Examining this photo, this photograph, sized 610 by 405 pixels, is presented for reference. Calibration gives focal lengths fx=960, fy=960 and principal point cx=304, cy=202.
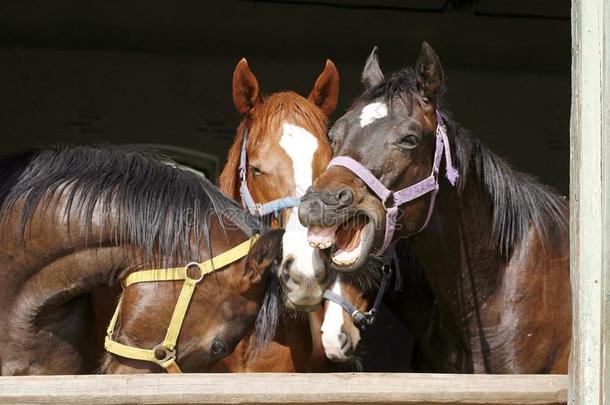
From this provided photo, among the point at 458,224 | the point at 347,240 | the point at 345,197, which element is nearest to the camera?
the point at 345,197

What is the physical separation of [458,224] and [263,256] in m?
0.65

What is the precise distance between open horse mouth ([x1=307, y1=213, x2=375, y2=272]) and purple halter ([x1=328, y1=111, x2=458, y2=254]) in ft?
0.25

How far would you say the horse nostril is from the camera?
2.60m

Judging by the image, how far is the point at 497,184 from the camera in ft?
9.91

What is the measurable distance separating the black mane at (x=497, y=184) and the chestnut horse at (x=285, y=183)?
29cm

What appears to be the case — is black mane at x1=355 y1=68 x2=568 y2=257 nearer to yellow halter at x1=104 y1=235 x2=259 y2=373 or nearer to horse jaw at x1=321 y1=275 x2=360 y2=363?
horse jaw at x1=321 y1=275 x2=360 y2=363

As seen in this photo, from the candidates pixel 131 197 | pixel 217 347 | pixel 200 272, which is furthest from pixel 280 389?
pixel 131 197

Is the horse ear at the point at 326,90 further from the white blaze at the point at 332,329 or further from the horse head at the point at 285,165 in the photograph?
the white blaze at the point at 332,329

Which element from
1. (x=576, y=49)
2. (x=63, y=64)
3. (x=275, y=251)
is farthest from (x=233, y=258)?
(x=63, y=64)

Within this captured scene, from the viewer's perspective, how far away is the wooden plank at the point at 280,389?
7.18 ft

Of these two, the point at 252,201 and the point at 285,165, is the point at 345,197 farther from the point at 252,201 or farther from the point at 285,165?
the point at 252,201

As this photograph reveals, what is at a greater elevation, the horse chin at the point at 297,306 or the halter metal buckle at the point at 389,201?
the halter metal buckle at the point at 389,201

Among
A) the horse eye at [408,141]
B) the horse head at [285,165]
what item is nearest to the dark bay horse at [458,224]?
the horse eye at [408,141]

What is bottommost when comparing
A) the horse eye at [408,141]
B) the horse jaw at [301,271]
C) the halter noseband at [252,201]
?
the horse jaw at [301,271]
